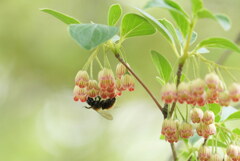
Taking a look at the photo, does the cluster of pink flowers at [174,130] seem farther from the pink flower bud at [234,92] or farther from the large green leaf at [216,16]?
the large green leaf at [216,16]

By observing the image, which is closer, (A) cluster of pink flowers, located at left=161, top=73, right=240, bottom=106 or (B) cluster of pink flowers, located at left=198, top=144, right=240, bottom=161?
(A) cluster of pink flowers, located at left=161, top=73, right=240, bottom=106

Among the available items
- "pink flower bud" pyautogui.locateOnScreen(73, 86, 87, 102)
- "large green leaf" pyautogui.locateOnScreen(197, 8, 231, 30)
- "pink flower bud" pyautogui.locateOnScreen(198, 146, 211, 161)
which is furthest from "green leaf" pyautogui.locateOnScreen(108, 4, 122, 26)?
"pink flower bud" pyautogui.locateOnScreen(198, 146, 211, 161)

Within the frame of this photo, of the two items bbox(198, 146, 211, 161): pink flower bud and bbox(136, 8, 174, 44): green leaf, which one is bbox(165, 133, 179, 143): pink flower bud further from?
bbox(136, 8, 174, 44): green leaf

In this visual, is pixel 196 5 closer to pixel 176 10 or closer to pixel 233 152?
pixel 176 10

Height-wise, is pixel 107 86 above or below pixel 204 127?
above

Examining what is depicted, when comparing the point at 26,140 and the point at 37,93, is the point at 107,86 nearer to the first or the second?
the point at 26,140

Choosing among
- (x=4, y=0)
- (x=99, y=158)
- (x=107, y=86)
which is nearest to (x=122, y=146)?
(x=99, y=158)

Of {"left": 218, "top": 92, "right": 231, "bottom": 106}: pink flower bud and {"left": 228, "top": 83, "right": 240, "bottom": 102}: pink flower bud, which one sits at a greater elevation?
{"left": 228, "top": 83, "right": 240, "bottom": 102}: pink flower bud

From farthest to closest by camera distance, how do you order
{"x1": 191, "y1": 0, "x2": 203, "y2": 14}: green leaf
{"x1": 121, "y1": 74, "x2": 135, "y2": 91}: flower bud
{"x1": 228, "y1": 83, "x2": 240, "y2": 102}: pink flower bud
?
{"x1": 121, "y1": 74, "x2": 135, "y2": 91}: flower bud, {"x1": 228, "y1": 83, "x2": 240, "y2": 102}: pink flower bud, {"x1": 191, "y1": 0, "x2": 203, "y2": 14}: green leaf
